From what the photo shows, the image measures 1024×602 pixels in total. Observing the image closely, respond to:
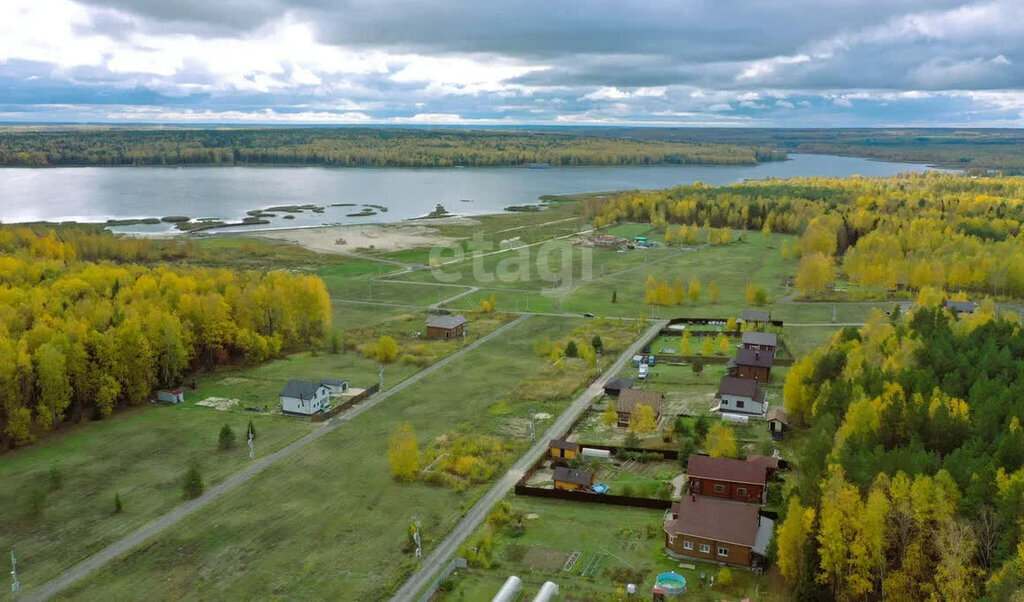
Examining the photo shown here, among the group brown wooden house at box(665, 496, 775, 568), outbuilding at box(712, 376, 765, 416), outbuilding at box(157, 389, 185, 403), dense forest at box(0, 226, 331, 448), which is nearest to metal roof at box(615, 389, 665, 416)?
outbuilding at box(712, 376, 765, 416)

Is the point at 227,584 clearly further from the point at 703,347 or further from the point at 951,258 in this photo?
the point at 951,258

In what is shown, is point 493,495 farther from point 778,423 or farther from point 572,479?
point 778,423

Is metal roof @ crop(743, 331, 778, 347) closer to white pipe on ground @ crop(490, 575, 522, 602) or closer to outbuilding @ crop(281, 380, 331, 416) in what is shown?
outbuilding @ crop(281, 380, 331, 416)

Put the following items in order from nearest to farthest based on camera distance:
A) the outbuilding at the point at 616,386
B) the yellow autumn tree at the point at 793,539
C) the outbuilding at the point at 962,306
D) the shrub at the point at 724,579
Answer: the yellow autumn tree at the point at 793,539
the shrub at the point at 724,579
the outbuilding at the point at 616,386
the outbuilding at the point at 962,306

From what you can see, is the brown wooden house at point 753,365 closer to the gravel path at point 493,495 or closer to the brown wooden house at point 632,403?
the gravel path at point 493,495

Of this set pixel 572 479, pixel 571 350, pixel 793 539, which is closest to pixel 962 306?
pixel 571 350

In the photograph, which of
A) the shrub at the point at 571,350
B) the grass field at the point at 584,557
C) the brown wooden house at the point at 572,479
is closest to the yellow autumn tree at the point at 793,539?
the grass field at the point at 584,557
